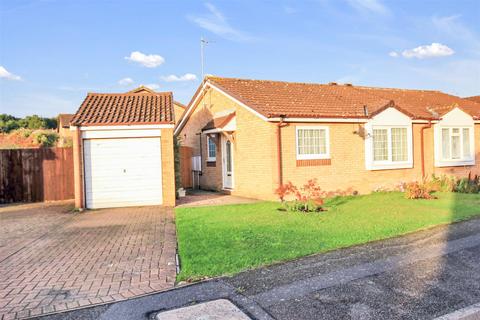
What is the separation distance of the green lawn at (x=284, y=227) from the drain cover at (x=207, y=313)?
1021 mm

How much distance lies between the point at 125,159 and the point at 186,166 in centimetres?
739

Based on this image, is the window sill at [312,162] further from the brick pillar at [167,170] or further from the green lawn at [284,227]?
the brick pillar at [167,170]

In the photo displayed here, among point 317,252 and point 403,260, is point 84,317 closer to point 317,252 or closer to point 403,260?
point 317,252

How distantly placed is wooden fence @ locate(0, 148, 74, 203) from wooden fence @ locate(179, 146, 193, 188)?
5.96 m

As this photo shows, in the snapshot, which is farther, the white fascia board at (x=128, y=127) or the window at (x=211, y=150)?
the window at (x=211, y=150)

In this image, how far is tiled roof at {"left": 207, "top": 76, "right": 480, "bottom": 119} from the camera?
14445mm

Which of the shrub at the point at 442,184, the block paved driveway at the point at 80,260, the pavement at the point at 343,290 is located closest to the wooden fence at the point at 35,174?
the block paved driveway at the point at 80,260

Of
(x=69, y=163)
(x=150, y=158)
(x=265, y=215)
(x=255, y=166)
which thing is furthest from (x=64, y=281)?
(x=69, y=163)

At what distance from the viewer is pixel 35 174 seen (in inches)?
626

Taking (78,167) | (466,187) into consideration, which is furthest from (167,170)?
(466,187)

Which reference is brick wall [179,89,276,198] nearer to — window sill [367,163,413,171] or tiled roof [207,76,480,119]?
tiled roof [207,76,480,119]

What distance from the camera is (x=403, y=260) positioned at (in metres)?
6.25

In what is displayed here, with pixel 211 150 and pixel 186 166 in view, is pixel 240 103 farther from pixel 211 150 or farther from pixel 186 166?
pixel 186 166

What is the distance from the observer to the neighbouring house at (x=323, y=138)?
46.4ft
